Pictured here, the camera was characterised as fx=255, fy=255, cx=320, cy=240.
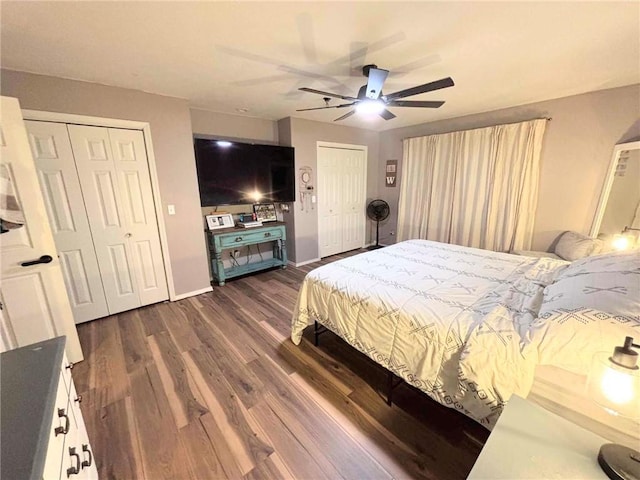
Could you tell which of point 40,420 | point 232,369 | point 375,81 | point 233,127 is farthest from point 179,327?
point 375,81

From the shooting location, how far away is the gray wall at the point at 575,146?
8.55 ft

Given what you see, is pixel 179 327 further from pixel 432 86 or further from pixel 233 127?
pixel 432 86

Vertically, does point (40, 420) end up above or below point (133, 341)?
above

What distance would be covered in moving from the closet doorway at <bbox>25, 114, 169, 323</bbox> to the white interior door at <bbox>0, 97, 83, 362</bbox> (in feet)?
2.56

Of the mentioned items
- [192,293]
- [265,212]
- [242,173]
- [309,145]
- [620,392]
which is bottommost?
[192,293]

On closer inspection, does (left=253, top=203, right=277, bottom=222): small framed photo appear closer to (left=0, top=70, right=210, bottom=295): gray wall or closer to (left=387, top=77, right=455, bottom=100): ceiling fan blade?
(left=0, top=70, right=210, bottom=295): gray wall

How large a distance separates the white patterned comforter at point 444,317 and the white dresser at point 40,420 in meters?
1.43

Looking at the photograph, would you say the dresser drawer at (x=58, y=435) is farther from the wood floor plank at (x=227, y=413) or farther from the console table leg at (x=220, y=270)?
the console table leg at (x=220, y=270)

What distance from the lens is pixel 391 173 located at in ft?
16.0

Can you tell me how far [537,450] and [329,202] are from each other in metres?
4.02

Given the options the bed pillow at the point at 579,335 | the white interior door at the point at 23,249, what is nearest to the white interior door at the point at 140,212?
the white interior door at the point at 23,249

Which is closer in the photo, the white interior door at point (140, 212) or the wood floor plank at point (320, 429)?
the wood floor plank at point (320, 429)

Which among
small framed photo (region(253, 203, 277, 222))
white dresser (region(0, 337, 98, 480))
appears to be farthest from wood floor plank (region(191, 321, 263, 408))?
small framed photo (region(253, 203, 277, 222))

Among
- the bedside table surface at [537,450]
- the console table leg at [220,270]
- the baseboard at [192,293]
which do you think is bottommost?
the baseboard at [192,293]
